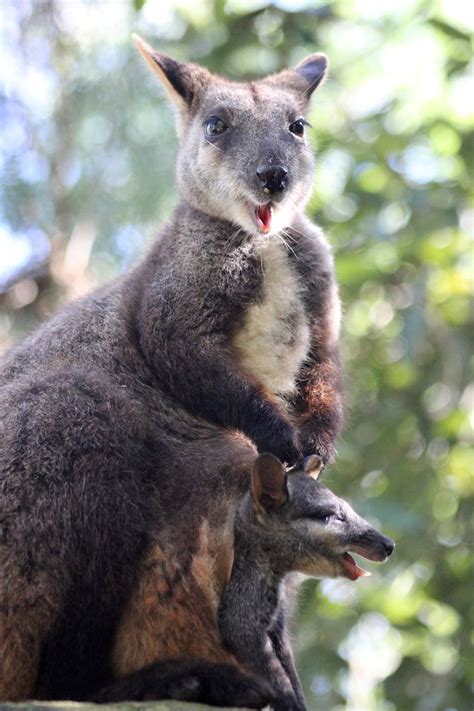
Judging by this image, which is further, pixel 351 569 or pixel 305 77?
pixel 305 77

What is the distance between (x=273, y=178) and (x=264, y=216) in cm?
20

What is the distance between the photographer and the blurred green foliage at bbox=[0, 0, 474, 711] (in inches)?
367

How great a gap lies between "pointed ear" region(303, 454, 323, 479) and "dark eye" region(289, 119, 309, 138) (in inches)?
80.5

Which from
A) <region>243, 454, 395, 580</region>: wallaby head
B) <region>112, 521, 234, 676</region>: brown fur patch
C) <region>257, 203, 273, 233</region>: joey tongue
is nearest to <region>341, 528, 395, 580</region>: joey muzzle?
<region>243, 454, 395, 580</region>: wallaby head

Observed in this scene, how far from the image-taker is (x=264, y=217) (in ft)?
19.8

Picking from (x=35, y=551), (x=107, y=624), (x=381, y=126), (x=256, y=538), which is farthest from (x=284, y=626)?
(x=381, y=126)

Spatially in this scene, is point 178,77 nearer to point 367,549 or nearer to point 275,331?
point 275,331

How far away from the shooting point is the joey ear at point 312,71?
7.18m

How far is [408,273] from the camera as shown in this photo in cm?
1016

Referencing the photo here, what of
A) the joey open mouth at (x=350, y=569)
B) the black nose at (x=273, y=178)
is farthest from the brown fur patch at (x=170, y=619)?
the black nose at (x=273, y=178)

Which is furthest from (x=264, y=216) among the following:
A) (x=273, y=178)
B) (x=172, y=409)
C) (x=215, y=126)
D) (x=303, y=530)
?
(x=303, y=530)

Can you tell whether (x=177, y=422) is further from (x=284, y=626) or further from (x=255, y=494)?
(x=284, y=626)

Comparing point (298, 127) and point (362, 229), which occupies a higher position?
point (298, 127)

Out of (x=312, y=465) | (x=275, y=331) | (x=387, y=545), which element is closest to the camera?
(x=387, y=545)
